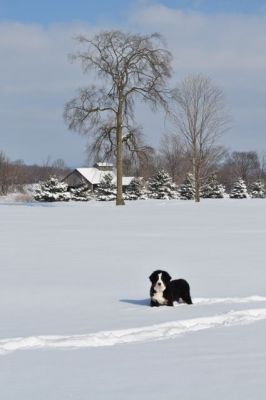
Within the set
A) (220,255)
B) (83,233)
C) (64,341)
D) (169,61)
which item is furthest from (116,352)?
(169,61)

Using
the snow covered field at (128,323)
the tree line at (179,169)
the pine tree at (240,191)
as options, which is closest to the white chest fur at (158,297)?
the snow covered field at (128,323)

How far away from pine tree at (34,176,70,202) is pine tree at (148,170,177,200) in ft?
46.3

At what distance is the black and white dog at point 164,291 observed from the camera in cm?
798

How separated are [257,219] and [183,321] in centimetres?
2007

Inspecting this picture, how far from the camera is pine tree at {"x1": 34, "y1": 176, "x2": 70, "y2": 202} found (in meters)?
57.1

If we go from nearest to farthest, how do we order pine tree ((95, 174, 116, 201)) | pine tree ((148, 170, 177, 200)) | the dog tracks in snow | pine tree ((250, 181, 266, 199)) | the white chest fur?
the dog tracks in snow
the white chest fur
pine tree ((95, 174, 116, 201))
pine tree ((148, 170, 177, 200))
pine tree ((250, 181, 266, 199))

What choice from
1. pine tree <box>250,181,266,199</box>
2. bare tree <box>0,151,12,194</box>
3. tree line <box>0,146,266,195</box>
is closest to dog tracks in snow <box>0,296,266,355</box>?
tree line <box>0,146,266,195</box>

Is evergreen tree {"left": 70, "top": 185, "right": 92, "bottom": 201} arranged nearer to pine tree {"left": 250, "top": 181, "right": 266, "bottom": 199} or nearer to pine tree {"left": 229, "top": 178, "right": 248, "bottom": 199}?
pine tree {"left": 229, "top": 178, "right": 248, "bottom": 199}

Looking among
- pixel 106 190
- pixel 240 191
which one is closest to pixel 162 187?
pixel 106 190

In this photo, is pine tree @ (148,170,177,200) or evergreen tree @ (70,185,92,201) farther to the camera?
pine tree @ (148,170,177,200)

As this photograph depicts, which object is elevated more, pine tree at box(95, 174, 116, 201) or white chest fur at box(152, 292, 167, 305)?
pine tree at box(95, 174, 116, 201)

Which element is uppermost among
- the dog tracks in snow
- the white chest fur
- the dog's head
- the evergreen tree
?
the evergreen tree

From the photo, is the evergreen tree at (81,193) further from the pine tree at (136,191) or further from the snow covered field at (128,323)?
the snow covered field at (128,323)

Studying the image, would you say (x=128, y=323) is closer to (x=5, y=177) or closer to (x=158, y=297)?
(x=158, y=297)
